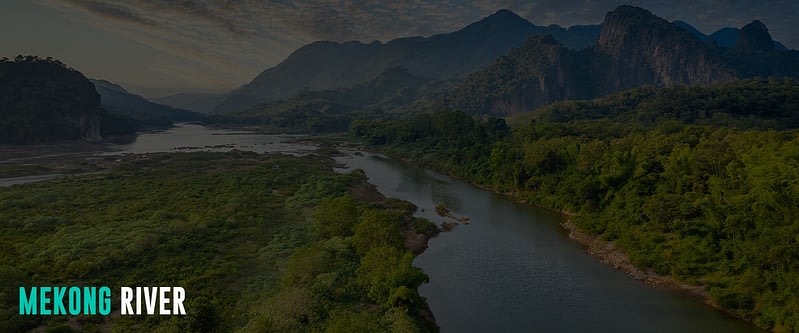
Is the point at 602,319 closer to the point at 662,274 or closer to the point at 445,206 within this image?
the point at 662,274

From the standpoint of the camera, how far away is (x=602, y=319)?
97.3ft

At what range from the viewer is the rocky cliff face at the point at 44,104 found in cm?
11544

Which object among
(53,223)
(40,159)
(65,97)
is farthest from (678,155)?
(65,97)

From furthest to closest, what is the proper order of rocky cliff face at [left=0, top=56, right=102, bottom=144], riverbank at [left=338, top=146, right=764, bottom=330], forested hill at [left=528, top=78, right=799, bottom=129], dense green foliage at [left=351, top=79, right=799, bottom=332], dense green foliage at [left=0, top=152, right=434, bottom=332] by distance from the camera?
rocky cliff face at [left=0, top=56, right=102, bottom=144] < forested hill at [left=528, top=78, right=799, bottom=129] < riverbank at [left=338, top=146, right=764, bottom=330] < dense green foliage at [left=351, top=79, right=799, bottom=332] < dense green foliage at [left=0, top=152, right=434, bottom=332]

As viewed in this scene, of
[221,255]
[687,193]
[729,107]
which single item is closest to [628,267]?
[687,193]

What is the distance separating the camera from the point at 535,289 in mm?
34281

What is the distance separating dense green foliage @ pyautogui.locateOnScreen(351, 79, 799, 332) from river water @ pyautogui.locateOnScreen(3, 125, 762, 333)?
286 centimetres

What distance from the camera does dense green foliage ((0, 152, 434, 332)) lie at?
82.6 ft

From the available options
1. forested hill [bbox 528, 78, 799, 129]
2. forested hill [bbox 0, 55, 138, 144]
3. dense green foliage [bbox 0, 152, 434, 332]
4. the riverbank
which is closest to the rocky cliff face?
forested hill [bbox 0, 55, 138, 144]

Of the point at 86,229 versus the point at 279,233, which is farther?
the point at 279,233

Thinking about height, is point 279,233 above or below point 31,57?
below

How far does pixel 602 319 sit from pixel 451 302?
9932 millimetres

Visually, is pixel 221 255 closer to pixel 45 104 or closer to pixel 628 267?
pixel 628 267

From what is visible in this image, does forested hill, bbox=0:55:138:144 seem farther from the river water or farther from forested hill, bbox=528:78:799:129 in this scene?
forested hill, bbox=528:78:799:129
